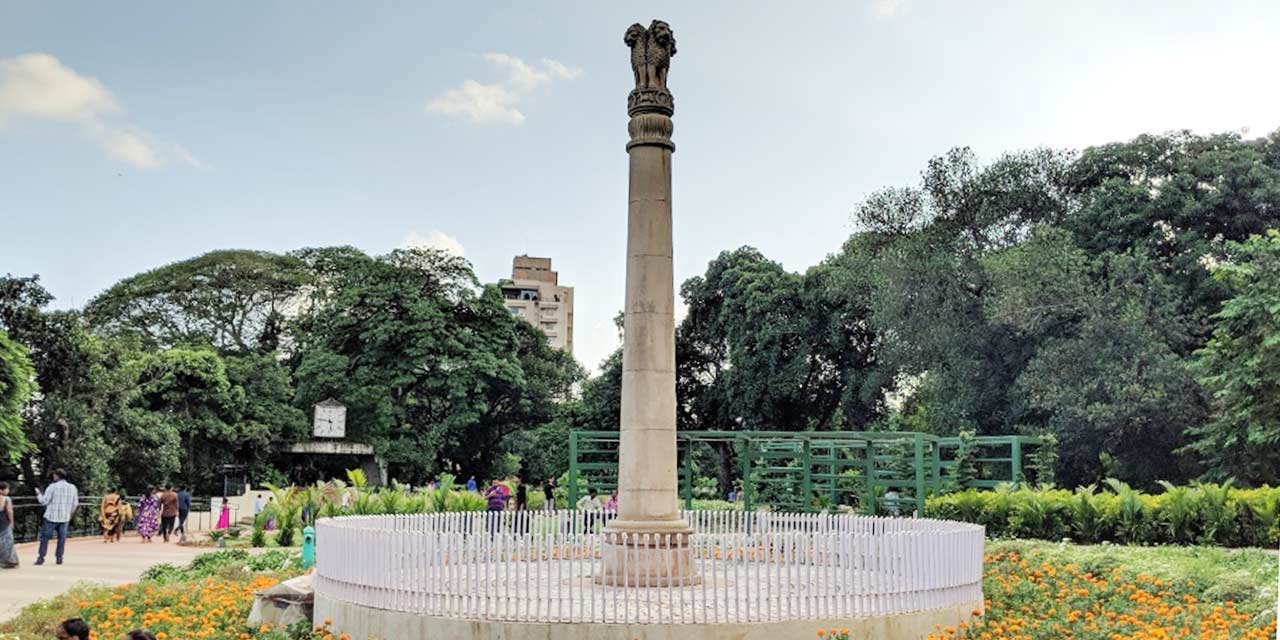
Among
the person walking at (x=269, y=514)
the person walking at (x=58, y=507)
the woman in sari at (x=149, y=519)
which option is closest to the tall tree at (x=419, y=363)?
the woman in sari at (x=149, y=519)

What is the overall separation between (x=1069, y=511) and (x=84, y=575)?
1740cm

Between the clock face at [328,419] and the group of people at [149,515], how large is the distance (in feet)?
56.4

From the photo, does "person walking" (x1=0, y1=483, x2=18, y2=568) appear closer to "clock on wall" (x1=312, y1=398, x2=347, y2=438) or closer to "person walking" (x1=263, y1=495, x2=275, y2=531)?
"person walking" (x1=263, y1=495, x2=275, y2=531)

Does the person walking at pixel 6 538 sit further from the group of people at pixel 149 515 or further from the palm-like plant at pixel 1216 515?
the palm-like plant at pixel 1216 515

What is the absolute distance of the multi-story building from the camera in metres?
108

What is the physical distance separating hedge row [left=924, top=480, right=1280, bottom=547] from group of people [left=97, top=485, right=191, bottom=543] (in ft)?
63.6

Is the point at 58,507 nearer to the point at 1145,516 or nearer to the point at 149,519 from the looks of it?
the point at 149,519

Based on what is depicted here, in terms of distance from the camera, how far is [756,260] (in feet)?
165

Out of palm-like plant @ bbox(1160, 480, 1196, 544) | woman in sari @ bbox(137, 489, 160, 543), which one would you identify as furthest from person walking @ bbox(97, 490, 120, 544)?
palm-like plant @ bbox(1160, 480, 1196, 544)

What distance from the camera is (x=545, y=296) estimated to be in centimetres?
11106

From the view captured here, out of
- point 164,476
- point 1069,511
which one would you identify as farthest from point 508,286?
point 1069,511

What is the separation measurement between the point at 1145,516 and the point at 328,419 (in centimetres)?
3464

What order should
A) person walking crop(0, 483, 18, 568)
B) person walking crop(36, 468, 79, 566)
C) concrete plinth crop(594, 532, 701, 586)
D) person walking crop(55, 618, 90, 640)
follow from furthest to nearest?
person walking crop(36, 468, 79, 566), person walking crop(0, 483, 18, 568), concrete plinth crop(594, 532, 701, 586), person walking crop(55, 618, 90, 640)

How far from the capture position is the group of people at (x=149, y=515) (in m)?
27.0
